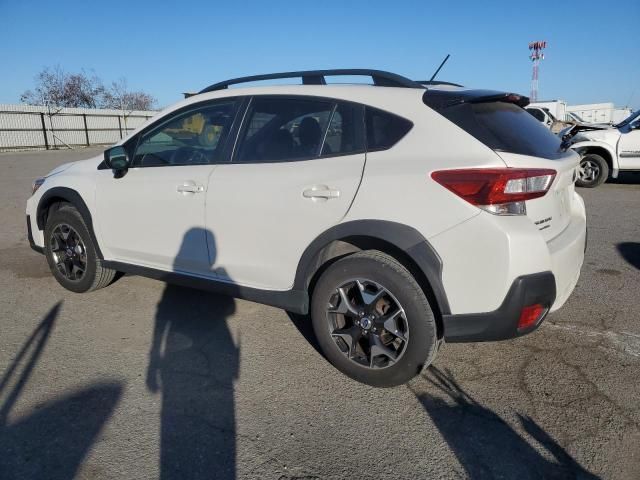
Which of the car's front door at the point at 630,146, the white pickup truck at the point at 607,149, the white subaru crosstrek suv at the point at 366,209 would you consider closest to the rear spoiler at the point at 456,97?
the white subaru crosstrek suv at the point at 366,209

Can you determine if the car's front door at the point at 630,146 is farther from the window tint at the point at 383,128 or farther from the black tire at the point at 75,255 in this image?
the black tire at the point at 75,255

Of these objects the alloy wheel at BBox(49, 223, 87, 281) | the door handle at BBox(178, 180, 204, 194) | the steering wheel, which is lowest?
the alloy wheel at BBox(49, 223, 87, 281)

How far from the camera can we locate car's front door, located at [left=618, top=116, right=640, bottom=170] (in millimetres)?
10055

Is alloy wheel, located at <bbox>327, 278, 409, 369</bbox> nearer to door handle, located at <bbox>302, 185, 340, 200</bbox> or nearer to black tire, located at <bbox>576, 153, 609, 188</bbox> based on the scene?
door handle, located at <bbox>302, 185, 340, 200</bbox>

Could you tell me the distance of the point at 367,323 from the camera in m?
2.81

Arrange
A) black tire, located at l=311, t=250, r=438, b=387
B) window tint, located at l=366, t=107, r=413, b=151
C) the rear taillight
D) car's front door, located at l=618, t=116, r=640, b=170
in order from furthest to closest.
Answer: car's front door, located at l=618, t=116, r=640, b=170 → window tint, located at l=366, t=107, r=413, b=151 → black tire, located at l=311, t=250, r=438, b=387 → the rear taillight

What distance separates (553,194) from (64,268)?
13.2 feet

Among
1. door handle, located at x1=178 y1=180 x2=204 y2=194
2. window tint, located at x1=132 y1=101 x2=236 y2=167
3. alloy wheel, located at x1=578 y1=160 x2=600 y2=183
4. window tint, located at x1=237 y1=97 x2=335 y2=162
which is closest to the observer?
Answer: window tint, located at x1=237 y1=97 x2=335 y2=162

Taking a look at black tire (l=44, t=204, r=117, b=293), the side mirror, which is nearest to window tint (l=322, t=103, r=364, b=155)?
the side mirror

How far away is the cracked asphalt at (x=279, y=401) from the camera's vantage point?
2225 mm

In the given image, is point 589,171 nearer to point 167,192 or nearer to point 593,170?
point 593,170

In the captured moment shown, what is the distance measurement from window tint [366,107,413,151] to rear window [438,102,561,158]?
0.23 meters

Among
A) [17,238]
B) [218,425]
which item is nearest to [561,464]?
[218,425]

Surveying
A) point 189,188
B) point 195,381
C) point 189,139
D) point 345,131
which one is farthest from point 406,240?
point 189,139
